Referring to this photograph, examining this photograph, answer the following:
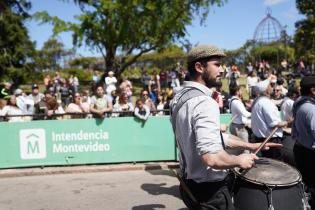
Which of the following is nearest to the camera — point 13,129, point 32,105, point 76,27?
point 13,129

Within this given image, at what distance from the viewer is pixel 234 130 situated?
855 cm

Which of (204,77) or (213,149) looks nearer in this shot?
(213,149)

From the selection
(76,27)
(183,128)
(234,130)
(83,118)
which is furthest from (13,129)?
(76,27)

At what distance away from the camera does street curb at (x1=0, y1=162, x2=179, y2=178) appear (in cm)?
945

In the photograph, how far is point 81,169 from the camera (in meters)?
9.54

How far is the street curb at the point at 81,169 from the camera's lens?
945 centimetres

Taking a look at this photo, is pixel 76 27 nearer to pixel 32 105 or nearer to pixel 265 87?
pixel 32 105

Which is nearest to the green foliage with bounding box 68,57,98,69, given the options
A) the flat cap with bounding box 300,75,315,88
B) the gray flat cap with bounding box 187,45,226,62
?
the flat cap with bounding box 300,75,315,88

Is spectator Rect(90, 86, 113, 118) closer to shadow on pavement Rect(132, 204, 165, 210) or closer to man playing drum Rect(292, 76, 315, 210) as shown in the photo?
shadow on pavement Rect(132, 204, 165, 210)

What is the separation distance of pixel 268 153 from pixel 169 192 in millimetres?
2079

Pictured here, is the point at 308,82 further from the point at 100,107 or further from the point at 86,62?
the point at 86,62

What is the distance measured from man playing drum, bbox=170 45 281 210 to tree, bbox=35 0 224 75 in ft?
77.0

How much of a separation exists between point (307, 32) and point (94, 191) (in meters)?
31.3

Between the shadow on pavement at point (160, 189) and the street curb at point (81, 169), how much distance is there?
4.74 feet
